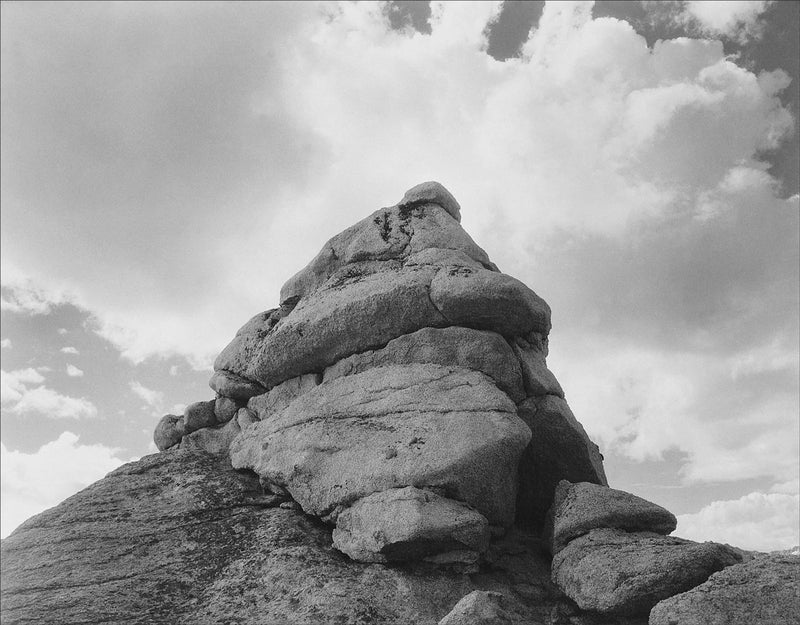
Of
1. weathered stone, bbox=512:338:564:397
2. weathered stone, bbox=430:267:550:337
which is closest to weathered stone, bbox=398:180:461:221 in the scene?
weathered stone, bbox=430:267:550:337

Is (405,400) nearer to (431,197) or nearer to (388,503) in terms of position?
(388,503)

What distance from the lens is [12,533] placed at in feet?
71.7

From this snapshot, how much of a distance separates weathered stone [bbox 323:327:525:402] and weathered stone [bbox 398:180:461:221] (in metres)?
9.24

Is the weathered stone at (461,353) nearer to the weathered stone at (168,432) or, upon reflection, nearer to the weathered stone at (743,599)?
the weathered stone at (743,599)

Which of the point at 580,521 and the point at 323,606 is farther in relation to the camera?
the point at 580,521

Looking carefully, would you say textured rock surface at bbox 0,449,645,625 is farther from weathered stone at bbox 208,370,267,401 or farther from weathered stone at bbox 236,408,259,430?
weathered stone at bbox 208,370,267,401

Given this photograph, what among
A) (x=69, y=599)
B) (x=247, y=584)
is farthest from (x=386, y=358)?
(x=69, y=599)

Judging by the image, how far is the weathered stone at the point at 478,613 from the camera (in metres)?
14.5

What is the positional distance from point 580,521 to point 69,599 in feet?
48.7

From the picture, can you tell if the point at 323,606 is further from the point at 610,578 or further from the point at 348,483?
the point at 610,578

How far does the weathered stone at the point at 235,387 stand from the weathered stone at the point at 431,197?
425 inches

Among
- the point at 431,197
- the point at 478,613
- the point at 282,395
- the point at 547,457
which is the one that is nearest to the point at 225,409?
the point at 282,395

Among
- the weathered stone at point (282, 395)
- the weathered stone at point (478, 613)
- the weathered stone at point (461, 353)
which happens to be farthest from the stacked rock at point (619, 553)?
the weathered stone at point (282, 395)

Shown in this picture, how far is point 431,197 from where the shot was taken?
30844 millimetres
